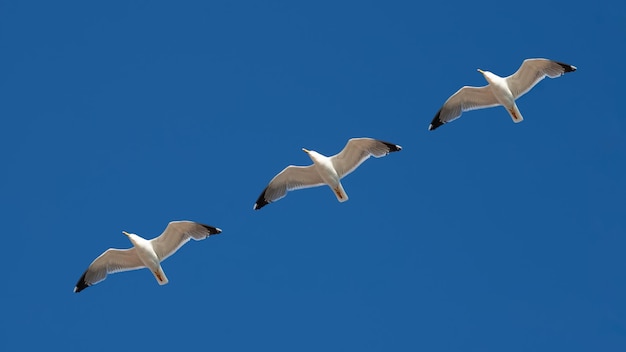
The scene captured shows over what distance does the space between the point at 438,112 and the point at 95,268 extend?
10.5 meters

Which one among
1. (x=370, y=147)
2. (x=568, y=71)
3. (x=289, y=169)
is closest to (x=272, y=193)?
(x=289, y=169)

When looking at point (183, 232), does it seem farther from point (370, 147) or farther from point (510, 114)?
point (510, 114)

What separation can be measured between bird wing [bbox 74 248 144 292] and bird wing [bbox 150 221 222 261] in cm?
94

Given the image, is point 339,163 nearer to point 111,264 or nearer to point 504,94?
point 504,94

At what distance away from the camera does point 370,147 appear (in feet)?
108

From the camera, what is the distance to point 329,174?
3322cm

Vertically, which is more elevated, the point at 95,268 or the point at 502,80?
the point at 502,80

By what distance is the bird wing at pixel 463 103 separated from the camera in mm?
34281

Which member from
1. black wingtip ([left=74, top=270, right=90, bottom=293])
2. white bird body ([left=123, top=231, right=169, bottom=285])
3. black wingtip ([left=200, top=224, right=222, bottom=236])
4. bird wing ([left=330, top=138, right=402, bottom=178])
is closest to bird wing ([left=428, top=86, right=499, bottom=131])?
bird wing ([left=330, top=138, right=402, bottom=178])

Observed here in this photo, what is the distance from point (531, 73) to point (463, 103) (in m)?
2.19

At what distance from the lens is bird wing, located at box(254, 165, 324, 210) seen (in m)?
34.1

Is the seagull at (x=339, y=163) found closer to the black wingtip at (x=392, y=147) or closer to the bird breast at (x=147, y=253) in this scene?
the black wingtip at (x=392, y=147)

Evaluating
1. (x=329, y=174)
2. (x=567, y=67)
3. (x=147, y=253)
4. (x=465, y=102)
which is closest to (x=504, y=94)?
(x=465, y=102)

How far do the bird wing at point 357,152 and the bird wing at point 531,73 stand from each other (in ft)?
12.0
